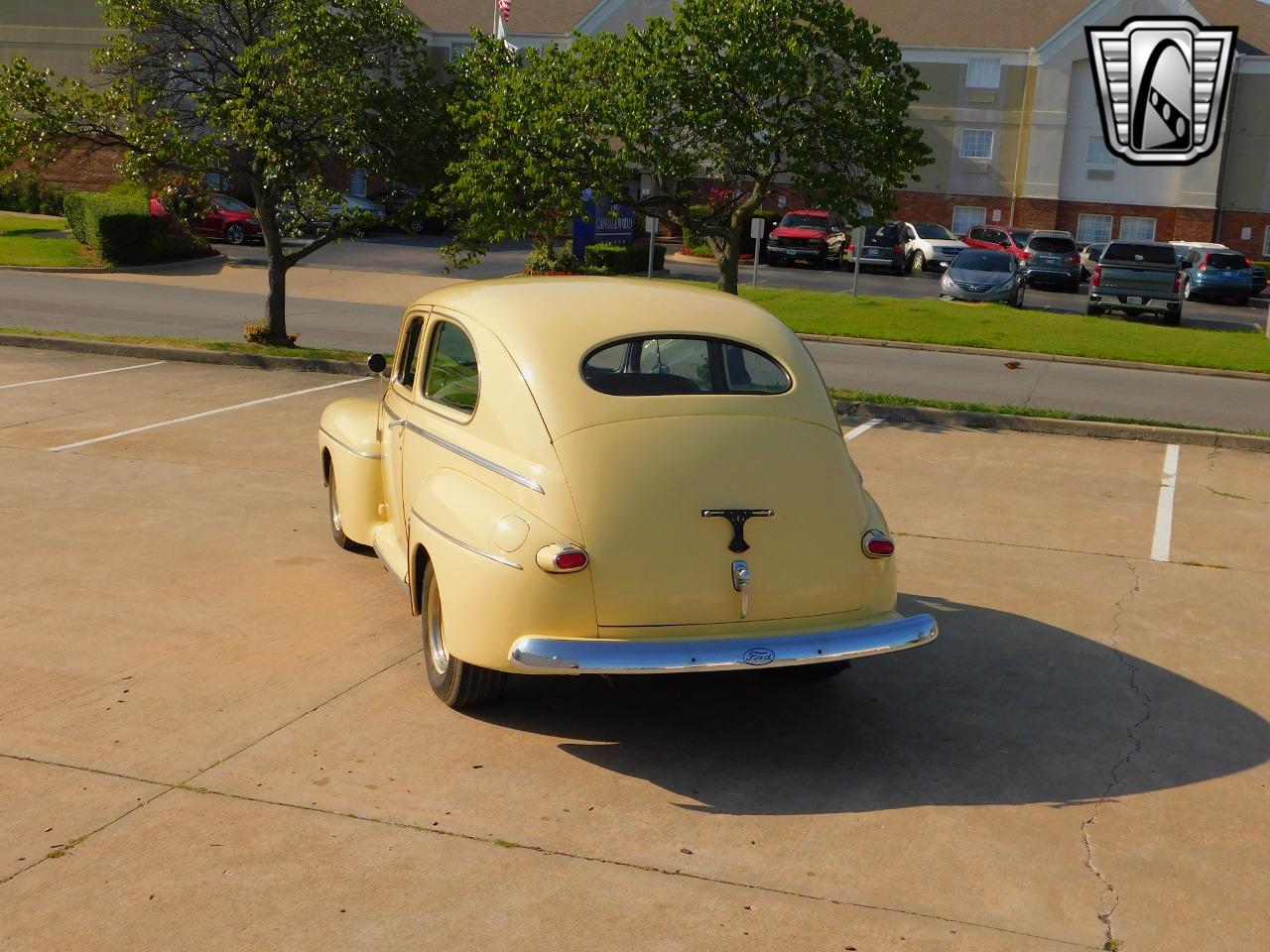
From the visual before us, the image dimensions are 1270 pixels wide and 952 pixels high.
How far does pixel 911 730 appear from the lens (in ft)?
21.1

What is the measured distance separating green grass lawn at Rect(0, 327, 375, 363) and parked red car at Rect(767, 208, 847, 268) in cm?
2476

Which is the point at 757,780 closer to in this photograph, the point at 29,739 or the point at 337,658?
the point at 337,658

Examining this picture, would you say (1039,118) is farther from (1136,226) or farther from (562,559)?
(562,559)

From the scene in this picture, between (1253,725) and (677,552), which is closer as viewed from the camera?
(677,552)

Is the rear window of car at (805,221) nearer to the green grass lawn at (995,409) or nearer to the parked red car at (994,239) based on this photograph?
the parked red car at (994,239)

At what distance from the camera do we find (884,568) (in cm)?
630

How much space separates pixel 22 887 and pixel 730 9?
1376 centimetres

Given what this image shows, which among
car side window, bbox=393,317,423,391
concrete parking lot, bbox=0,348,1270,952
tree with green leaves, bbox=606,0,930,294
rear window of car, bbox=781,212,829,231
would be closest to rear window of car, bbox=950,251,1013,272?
rear window of car, bbox=781,212,829,231

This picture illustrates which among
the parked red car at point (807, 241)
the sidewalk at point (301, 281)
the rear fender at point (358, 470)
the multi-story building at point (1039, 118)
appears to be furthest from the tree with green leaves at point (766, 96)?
the multi-story building at point (1039, 118)

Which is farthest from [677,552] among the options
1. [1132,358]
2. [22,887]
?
[1132,358]

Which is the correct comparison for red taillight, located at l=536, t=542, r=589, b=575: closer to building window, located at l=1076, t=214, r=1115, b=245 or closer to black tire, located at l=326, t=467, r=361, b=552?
black tire, located at l=326, t=467, r=361, b=552

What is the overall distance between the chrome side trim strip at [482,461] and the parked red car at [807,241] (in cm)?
3533

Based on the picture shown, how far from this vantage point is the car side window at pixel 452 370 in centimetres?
677

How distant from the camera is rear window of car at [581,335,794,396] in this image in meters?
6.48
